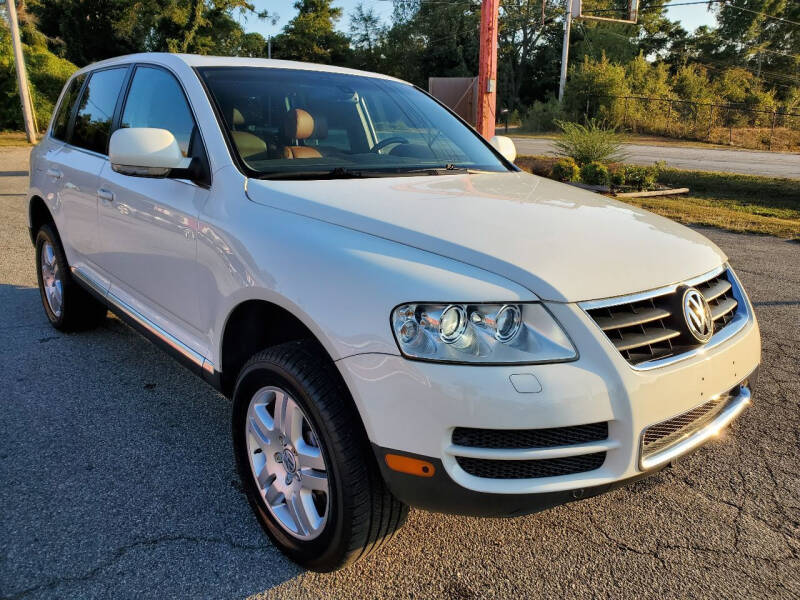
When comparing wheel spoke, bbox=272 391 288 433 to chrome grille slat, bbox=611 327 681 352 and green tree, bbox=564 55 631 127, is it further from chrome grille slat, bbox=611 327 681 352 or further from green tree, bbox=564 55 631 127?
green tree, bbox=564 55 631 127

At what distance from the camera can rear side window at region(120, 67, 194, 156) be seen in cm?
302

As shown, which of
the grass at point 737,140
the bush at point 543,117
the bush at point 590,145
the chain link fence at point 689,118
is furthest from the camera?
the bush at point 543,117

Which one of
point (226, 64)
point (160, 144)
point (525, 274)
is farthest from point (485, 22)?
point (525, 274)

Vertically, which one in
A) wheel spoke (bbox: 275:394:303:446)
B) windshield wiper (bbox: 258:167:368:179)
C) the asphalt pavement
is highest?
windshield wiper (bbox: 258:167:368:179)

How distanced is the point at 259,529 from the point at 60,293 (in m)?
2.86

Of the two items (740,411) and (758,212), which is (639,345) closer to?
(740,411)

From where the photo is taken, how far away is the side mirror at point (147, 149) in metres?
2.71

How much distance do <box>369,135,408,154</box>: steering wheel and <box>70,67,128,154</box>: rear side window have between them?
1608 mm

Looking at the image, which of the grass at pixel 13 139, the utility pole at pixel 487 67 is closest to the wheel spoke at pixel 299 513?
the utility pole at pixel 487 67

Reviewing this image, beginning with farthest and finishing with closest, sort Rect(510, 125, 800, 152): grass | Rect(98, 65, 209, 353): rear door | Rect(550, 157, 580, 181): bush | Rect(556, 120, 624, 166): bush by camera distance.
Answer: Rect(510, 125, 800, 152): grass → Rect(556, 120, 624, 166): bush → Rect(550, 157, 580, 181): bush → Rect(98, 65, 209, 353): rear door

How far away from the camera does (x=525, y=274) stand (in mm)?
1969

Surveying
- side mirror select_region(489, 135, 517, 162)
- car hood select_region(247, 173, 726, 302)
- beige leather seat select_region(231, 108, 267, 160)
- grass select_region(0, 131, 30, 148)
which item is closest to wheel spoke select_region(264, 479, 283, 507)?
car hood select_region(247, 173, 726, 302)

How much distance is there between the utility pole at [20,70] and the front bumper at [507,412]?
76.6 feet

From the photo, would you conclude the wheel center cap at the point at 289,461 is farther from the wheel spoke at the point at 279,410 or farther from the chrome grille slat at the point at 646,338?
the chrome grille slat at the point at 646,338
